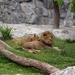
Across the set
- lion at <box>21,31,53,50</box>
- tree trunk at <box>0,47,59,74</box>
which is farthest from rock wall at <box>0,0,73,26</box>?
tree trunk at <box>0,47,59,74</box>

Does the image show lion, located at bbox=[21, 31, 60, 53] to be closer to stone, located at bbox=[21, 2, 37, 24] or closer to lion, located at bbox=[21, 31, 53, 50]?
lion, located at bbox=[21, 31, 53, 50]

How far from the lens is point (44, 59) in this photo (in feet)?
38.0

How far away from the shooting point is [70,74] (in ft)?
20.6

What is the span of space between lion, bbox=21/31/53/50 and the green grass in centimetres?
42

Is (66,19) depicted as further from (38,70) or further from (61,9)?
(38,70)

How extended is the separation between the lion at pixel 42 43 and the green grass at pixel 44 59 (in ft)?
1.38

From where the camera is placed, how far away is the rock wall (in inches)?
952

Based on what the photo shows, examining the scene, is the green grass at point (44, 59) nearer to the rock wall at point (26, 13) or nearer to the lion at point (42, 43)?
the lion at point (42, 43)

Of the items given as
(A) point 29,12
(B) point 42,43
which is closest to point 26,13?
(A) point 29,12

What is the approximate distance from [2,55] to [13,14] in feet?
44.2

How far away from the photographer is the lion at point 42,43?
44.8 feet

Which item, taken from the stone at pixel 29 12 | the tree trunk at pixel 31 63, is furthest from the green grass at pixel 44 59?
the stone at pixel 29 12

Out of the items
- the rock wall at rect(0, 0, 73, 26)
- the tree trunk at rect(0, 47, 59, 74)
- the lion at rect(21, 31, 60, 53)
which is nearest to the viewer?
the tree trunk at rect(0, 47, 59, 74)

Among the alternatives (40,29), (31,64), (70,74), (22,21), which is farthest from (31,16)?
(70,74)
